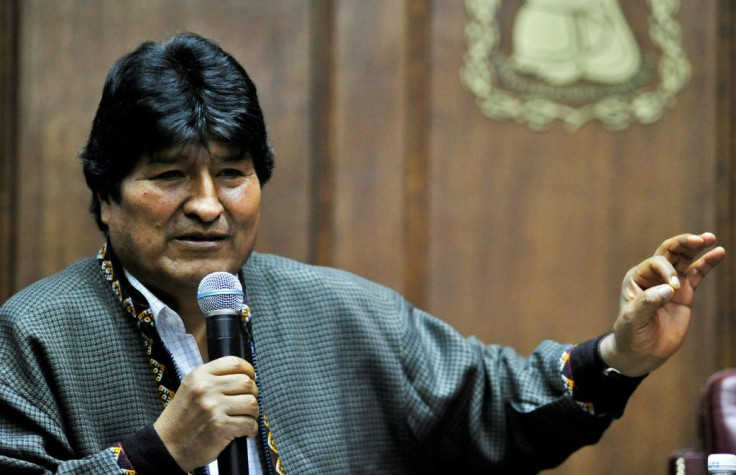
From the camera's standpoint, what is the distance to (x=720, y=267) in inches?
119

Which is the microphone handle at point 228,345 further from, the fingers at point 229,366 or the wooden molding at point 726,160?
the wooden molding at point 726,160

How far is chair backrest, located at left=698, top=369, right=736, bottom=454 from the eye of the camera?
201cm

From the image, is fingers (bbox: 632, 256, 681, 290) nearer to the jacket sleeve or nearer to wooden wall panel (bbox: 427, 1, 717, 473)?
the jacket sleeve

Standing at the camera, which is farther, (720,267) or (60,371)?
(720,267)

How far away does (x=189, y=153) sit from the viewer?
1.89m

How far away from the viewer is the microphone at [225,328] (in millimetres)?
1568

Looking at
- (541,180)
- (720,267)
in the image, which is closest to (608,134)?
(541,180)

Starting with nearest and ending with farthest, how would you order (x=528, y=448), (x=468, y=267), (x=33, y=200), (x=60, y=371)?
(x=60, y=371)
(x=528, y=448)
(x=33, y=200)
(x=468, y=267)

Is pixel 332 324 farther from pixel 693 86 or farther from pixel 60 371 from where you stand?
pixel 693 86

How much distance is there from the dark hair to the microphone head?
355mm

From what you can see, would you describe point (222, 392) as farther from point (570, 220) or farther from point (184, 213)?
point (570, 220)

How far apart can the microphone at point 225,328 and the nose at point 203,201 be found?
28cm

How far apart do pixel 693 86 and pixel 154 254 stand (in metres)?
1.75

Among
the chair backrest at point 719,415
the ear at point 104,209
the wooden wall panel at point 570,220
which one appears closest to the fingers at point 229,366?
the ear at point 104,209
